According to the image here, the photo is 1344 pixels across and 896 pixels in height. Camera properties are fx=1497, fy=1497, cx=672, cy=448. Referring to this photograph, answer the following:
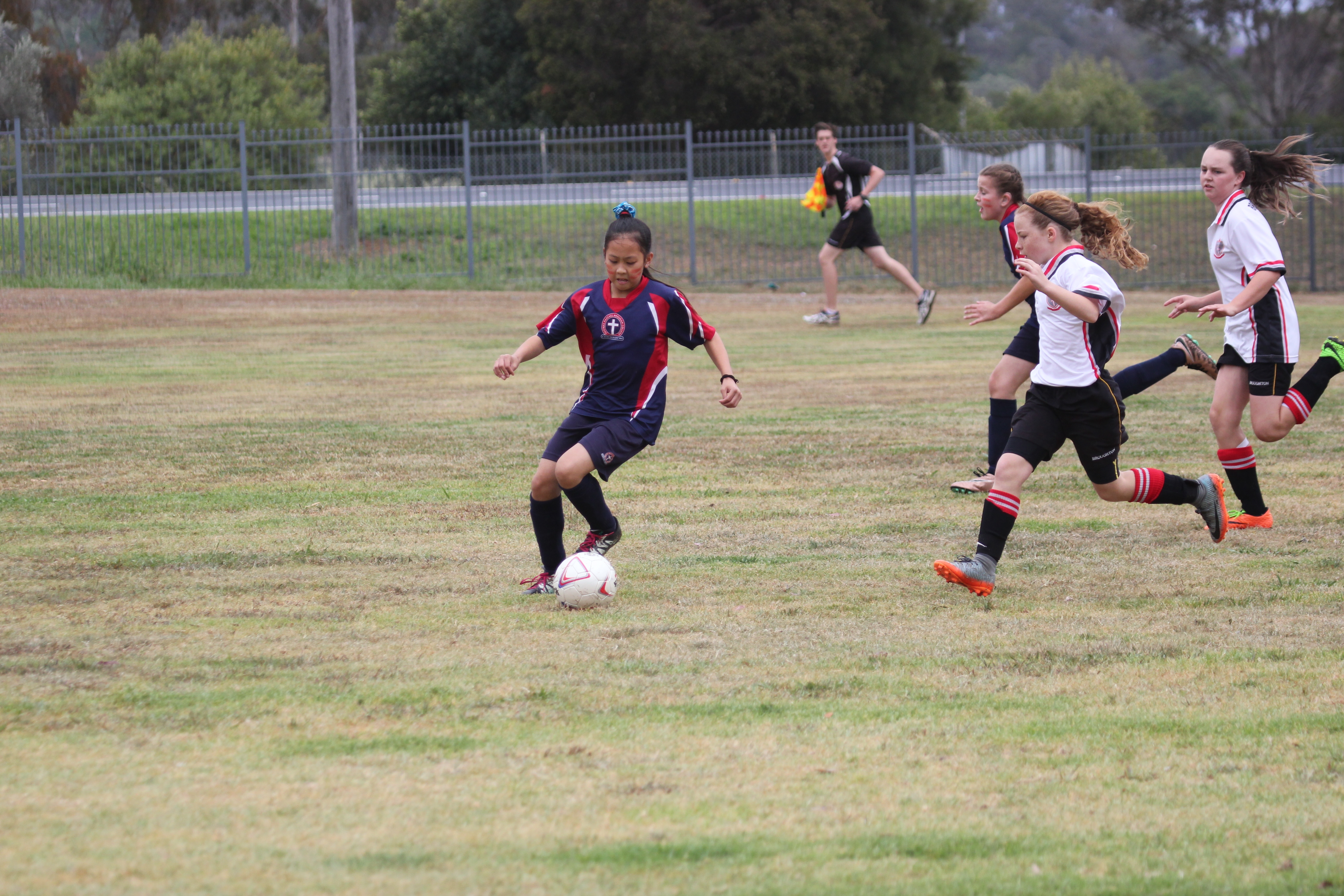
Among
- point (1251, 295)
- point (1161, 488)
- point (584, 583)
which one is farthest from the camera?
point (1251, 295)

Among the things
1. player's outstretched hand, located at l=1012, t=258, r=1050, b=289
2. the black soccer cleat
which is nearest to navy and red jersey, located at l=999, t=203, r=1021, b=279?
player's outstretched hand, located at l=1012, t=258, r=1050, b=289

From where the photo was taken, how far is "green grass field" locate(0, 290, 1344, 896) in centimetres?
338

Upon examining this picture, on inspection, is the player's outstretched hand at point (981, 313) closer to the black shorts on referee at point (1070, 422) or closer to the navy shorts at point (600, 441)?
the black shorts on referee at point (1070, 422)

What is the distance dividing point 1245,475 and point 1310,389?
0.55m

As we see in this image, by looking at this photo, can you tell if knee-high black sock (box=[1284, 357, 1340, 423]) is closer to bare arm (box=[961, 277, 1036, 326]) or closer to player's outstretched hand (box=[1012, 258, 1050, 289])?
bare arm (box=[961, 277, 1036, 326])

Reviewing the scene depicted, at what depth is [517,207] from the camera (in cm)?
2519

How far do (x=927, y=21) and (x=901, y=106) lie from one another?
3.54 meters

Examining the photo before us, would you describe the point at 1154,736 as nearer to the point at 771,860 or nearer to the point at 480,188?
the point at 771,860

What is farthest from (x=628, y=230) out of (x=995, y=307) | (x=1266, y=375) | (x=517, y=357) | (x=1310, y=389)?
(x=1310, y=389)

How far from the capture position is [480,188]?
24328 millimetres

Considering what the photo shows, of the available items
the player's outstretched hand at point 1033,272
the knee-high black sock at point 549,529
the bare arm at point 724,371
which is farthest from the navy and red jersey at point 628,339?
the player's outstretched hand at point 1033,272

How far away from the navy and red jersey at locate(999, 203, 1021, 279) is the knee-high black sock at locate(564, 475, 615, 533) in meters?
2.57

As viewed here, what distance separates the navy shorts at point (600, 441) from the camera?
230 inches

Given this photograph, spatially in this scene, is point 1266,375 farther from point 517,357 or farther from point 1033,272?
point 517,357
